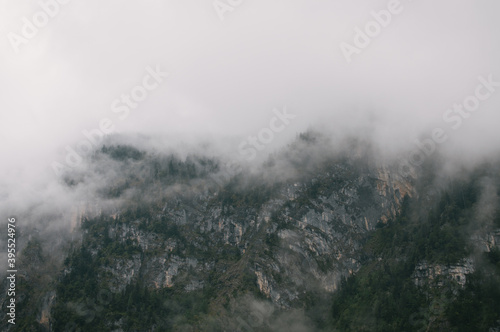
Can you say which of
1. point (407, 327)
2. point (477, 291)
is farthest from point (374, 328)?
point (477, 291)

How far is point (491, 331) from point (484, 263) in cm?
3588

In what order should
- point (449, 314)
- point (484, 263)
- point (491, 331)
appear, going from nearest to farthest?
point (491, 331), point (449, 314), point (484, 263)

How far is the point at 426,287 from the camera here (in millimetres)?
198875

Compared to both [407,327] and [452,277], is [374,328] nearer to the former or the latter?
[407,327]

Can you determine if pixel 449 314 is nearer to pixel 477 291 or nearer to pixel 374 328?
pixel 477 291

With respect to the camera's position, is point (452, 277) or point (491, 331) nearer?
point (491, 331)

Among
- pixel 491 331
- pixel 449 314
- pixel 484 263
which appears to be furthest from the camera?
pixel 484 263

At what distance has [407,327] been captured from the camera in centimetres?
18612

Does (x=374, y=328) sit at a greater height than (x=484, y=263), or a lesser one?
lesser

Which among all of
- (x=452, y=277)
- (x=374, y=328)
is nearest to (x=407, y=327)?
(x=374, y=328)

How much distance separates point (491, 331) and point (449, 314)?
16.6 metres

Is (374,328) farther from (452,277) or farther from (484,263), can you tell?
(484,263)

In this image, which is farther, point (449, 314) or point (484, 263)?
point (484, 263)

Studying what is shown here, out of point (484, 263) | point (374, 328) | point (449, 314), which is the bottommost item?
point (374, 328)
